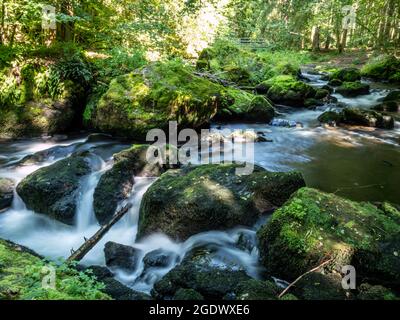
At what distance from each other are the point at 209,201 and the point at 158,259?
3.54 ft

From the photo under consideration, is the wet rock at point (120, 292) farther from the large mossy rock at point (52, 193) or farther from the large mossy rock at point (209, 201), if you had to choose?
the large mossy rock at point (52, 193)

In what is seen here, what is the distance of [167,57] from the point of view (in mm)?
12375

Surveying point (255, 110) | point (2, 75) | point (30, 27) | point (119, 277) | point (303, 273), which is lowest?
point (119, 277)

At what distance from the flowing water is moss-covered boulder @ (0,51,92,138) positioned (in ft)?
1.69

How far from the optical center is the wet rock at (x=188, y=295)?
11.4 feet

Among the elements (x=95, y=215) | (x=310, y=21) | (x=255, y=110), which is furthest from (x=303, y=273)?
(x=310, y=21)

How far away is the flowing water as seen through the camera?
5.00 m

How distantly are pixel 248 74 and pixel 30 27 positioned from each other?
940 cm

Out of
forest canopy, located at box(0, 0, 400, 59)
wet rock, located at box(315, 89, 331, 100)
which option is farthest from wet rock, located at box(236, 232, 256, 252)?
wet rock, located at box(315, 89, 331, 100)

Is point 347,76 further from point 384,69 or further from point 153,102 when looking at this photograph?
point 153,102

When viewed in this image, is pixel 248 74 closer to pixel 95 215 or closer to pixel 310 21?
pixel 95 215

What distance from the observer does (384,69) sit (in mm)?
20484

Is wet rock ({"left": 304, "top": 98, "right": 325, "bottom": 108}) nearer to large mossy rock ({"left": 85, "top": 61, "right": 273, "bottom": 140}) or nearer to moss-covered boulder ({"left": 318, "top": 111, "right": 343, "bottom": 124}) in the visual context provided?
moss-covered boulder ({"left": 318, "top": 111, "right": 343, "bottom": 124})

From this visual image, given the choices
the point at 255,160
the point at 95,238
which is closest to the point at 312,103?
the point at 255,160
